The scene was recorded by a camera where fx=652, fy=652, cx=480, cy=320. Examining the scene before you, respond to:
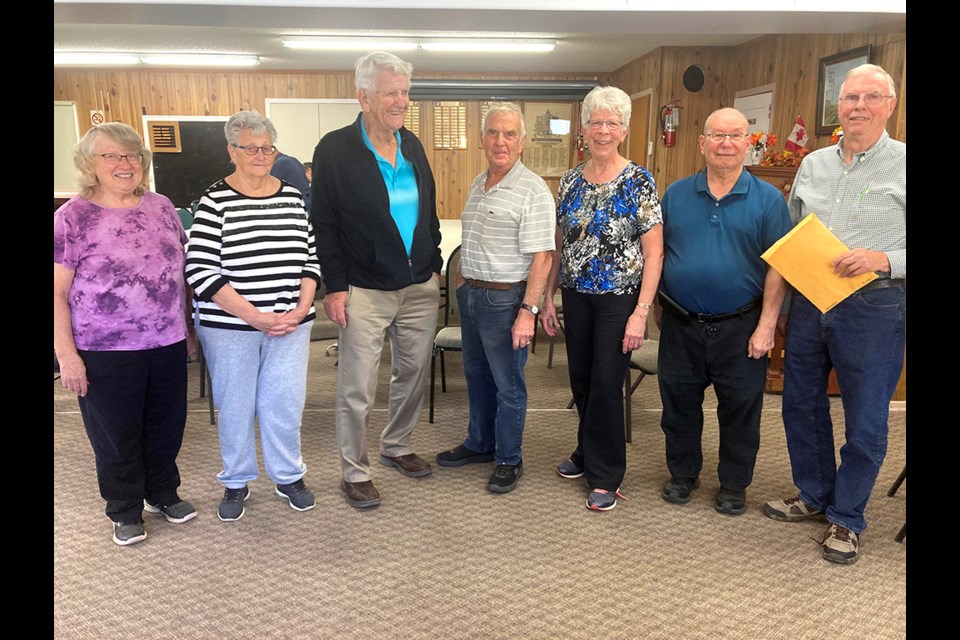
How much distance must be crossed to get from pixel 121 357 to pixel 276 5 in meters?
1.76

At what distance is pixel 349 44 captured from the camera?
21.1 ft

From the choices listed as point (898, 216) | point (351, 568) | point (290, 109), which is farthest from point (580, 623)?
point (290, 109)

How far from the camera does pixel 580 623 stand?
6.25ft

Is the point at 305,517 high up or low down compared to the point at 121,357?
down

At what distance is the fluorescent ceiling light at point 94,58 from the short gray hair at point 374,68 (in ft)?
19.5

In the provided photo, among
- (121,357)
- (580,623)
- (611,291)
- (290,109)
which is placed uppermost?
(290,109)

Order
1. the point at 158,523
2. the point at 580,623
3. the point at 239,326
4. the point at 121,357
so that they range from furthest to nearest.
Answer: the point at 158,523 < the point at 239,326 < the point at 121,357 < the point at 580,623

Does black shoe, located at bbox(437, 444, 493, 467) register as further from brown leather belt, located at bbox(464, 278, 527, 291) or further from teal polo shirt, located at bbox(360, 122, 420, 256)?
teal polo shirt, located at bbox(360, 122, 420, 256)

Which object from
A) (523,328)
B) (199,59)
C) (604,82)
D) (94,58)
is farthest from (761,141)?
(94,58)

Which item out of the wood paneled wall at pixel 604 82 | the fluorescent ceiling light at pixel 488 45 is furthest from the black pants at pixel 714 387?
the fluorescent ceiling light at pixel 488 45

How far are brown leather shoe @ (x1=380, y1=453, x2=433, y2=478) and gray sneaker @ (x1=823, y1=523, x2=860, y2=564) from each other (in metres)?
1.56

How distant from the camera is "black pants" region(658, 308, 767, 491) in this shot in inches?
93.0
